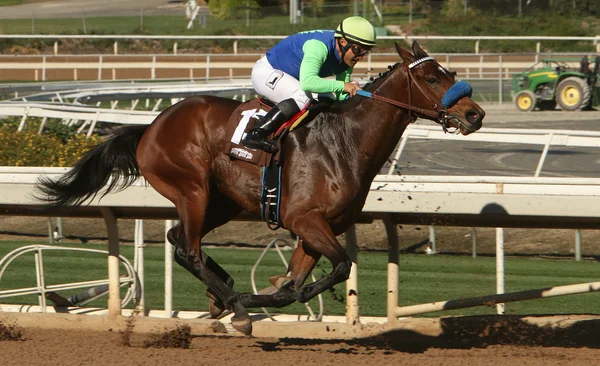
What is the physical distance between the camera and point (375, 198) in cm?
459

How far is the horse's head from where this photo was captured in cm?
412

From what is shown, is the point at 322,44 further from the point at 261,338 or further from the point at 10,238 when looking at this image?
the point at 10,238

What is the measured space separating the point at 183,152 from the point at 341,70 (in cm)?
91

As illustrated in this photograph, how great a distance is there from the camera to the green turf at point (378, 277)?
Result: 6.34 m

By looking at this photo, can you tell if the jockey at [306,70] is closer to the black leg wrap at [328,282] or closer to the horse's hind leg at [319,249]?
the horse's hind leg at [319,249]

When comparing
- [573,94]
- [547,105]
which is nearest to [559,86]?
[573,94]

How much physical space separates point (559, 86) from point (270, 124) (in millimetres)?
16423

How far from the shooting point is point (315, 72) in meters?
4.30

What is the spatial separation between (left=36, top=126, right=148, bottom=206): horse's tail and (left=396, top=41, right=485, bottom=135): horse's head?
156cm

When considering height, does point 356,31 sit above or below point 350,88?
above

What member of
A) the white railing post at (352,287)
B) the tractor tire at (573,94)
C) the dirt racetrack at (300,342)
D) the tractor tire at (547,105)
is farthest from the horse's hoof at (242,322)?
the tractor tire at (547,105)

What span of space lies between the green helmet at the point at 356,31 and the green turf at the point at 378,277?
2235mm

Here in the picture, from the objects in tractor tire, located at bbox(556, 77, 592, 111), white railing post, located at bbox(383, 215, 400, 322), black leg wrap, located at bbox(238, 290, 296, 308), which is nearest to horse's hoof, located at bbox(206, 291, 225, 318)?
black leg wrap, located at bbox(238, 290, 296, 308)

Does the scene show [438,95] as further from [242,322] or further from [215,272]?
[215,272]
